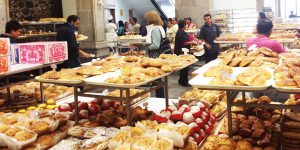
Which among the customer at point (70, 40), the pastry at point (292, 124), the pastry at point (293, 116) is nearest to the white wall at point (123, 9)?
the customer at point (70, 40)

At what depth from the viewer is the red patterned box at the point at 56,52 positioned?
480 cm

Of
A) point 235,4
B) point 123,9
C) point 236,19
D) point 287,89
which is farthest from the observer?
point 123,9

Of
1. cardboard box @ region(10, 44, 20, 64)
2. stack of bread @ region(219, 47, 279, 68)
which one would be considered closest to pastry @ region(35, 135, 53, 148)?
cardboard box @ region(10, 44, 20, 64)

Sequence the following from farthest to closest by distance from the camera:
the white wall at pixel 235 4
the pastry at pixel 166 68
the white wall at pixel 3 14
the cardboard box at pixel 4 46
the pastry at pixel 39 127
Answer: the white wall at pixel 235 4 → the white wall at pixel 3 14 → the cardboard box at pixel 4 46 → the pastry at pixel 166 68 → the pastry at pixel 39 127

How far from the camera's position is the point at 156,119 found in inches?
137

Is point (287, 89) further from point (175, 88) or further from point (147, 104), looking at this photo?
point (175, 88)

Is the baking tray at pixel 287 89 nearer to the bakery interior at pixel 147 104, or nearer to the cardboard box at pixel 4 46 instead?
the bakery interior at pixel 147 104

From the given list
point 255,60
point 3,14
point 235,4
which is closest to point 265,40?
point 255,60

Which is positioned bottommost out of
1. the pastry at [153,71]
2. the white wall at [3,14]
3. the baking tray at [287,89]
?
the baking tray at [287,89]

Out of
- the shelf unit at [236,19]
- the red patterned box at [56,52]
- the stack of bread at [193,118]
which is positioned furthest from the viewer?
the shelf unit at [236,19]

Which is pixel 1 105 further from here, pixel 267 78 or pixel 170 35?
pixel 170 35

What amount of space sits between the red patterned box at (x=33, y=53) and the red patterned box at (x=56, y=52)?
10 cm

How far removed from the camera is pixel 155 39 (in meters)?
6.62

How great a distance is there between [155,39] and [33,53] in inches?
100
